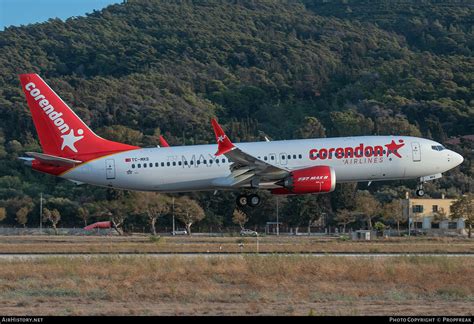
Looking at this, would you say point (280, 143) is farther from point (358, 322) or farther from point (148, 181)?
point (358, 322)

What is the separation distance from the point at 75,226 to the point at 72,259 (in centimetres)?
5827

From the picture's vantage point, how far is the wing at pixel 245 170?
185 ft

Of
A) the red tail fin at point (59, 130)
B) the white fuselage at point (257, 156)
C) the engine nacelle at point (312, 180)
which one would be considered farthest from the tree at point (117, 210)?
the engine nacelle at point (312, 180)

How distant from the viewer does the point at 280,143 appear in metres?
59.6

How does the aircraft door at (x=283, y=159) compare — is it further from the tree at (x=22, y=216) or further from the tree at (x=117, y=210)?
the tree at (x=22, y=216)

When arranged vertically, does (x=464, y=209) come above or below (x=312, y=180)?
above

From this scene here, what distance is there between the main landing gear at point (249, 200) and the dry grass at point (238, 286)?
45.8 feet

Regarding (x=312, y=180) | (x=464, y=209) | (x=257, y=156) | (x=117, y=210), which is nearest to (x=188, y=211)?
(x=117, y=210)

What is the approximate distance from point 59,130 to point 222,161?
29.8ft

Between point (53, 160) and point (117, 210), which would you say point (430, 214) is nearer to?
point (117, 210)

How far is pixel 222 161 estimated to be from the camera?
2322 inches

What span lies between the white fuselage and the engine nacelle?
658 millimetres

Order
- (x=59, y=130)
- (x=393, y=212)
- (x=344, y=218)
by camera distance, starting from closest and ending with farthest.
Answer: (x=59, y=130), (x=393, y=212), (x=344, y=218)

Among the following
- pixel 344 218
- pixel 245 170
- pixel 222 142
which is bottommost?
pixel 344 218
